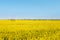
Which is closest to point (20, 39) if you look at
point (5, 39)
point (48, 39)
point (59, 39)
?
point (5, 39)

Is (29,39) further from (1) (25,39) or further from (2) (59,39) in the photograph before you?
(2) (59,39)

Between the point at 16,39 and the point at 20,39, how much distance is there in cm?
26

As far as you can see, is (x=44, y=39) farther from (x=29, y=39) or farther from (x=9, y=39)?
(x=9, y=39)

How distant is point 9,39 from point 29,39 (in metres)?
1.30

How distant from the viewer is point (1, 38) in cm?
959

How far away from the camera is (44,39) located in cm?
958

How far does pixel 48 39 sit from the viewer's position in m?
9.62

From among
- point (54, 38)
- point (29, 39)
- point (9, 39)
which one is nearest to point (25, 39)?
point (29, 39)

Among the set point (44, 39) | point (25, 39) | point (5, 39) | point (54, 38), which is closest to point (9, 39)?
point (5, 39)

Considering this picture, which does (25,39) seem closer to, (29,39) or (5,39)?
(29,39)

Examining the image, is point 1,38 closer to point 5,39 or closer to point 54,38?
point 5,39

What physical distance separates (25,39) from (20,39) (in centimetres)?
40

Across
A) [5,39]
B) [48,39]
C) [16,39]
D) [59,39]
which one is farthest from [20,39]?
[59,39]

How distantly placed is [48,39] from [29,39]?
1.24 metres
